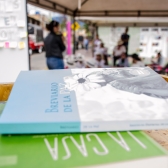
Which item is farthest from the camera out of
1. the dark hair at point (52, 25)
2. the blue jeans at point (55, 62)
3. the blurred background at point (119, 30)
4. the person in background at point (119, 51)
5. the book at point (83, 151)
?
the person in background at point (119, 51)

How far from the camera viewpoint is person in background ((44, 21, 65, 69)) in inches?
102

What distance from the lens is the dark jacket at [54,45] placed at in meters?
2.60

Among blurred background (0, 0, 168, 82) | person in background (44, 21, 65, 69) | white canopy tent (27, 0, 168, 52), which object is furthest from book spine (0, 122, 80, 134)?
white canopy tent (27, 0, 168, 52)

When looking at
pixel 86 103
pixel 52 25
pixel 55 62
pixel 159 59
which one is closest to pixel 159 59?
pixel 159 59

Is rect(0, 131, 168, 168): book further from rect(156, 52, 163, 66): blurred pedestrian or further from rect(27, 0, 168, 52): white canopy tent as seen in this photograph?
rect(156, 52, 163, 66): blurred pedestrian

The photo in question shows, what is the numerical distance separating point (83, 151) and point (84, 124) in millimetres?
43

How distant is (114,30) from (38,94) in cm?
532

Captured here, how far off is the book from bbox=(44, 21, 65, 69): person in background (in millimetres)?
2362

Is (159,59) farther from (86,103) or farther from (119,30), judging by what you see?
(86,103)

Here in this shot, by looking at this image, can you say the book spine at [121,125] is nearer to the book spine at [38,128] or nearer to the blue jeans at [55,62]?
the book spine at [38,128]

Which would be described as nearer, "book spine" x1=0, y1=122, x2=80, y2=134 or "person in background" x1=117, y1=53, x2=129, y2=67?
"book spine" x1=0, y1=122, x2=80, y2=134

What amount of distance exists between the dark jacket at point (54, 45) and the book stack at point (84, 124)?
2.23m

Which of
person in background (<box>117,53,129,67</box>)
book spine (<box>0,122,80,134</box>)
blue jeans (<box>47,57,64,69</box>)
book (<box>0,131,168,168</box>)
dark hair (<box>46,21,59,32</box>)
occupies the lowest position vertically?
person in background (<box>117,53,129,67</box>)

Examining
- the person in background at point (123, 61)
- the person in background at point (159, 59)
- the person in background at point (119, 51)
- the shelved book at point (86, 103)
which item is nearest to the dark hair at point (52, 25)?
the shelved book at point (86, 103)
